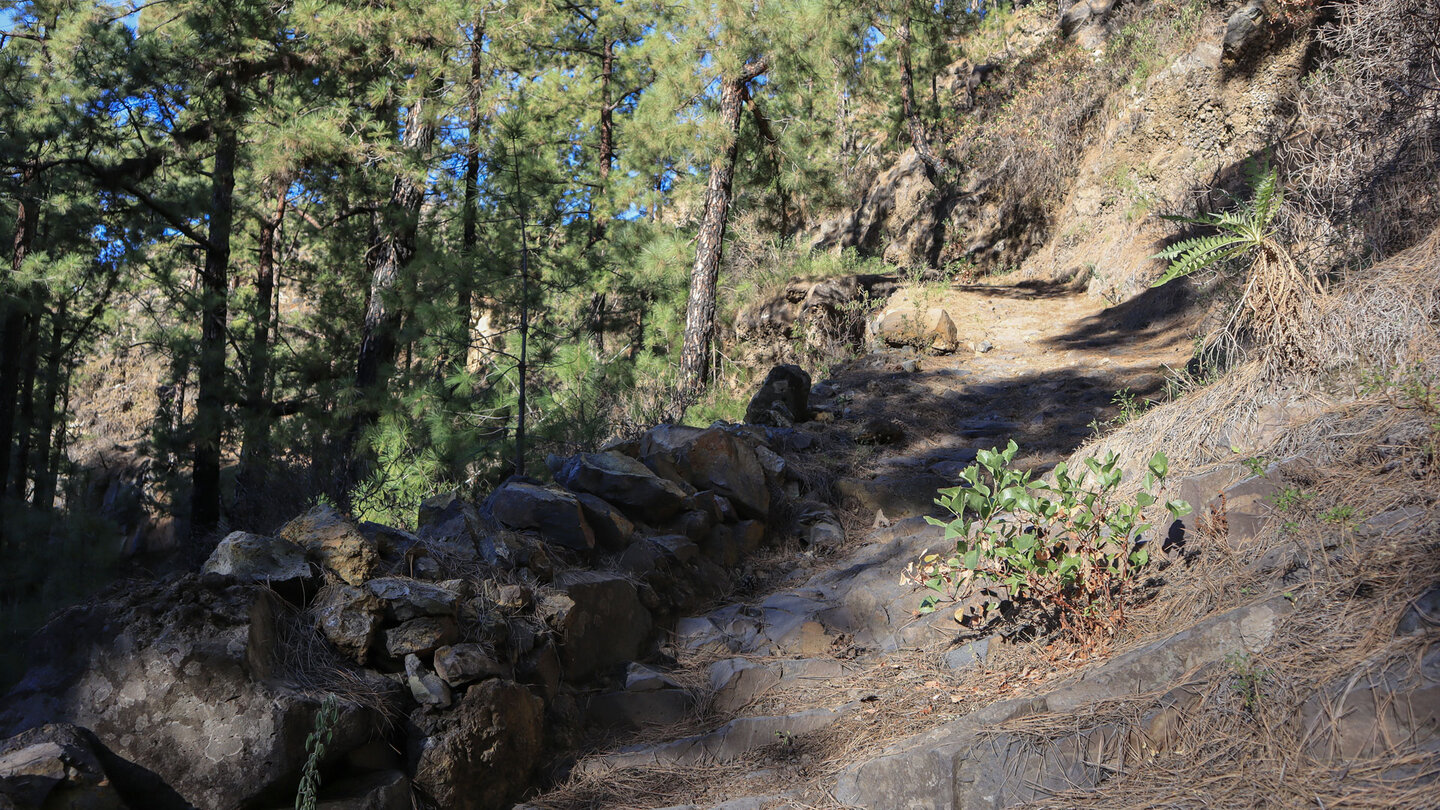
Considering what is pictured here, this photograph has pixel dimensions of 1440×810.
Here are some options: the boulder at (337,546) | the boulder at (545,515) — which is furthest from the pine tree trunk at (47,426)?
the boulder at (337,546)

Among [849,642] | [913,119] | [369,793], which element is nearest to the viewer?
[369,793]

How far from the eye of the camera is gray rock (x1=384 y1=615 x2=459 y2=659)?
3.22m

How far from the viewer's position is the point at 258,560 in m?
3.21

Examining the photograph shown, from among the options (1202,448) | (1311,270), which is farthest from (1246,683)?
(1311,270)

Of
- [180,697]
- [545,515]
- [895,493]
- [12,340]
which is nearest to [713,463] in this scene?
[895,493]

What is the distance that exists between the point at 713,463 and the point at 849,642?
183 centimetres

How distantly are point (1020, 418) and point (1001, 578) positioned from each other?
A: 4511 mm

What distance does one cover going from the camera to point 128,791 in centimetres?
254

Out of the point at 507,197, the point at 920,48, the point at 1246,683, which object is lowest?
the point at 1246,683

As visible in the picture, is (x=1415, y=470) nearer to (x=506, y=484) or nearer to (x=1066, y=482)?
(x=1066, y=482)

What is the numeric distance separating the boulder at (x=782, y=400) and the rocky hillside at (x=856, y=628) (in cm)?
60

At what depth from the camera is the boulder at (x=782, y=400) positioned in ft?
24.3

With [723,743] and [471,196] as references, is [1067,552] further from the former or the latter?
[471,196]

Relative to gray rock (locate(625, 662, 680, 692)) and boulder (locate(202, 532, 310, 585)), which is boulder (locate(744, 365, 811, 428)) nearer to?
gray rock (locate(625, 662, 680, 692))
